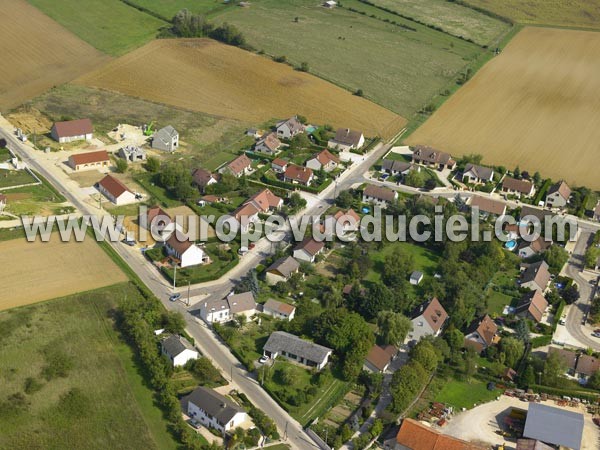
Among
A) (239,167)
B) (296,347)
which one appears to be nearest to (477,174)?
(239,167)

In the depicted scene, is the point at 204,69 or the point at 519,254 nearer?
the point at 519,254

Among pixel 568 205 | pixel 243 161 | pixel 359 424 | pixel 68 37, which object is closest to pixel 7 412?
pixel 359 424

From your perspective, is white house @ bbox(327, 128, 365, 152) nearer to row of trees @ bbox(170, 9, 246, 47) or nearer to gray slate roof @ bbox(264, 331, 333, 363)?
row of trees @ bbox(170, 9, 246, 47)

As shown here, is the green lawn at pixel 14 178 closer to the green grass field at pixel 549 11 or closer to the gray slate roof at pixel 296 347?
the gray slate roof at pixel 296 347

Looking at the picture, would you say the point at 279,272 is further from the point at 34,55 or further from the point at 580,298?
the point at 34,55

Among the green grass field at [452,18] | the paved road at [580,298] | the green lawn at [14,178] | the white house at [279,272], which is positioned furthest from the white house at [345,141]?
the green grass field at [452,18]

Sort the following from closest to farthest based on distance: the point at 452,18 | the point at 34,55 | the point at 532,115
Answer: the point at 532,115 < the point at 34,55 < the point at 452,18

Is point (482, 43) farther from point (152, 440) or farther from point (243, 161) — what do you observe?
point (152, 440)

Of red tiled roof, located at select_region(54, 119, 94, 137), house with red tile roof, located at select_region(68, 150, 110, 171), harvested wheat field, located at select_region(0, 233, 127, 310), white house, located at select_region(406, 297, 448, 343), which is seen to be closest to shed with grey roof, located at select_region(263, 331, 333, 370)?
white house, located at select_region(406, 297, 448, 343)
